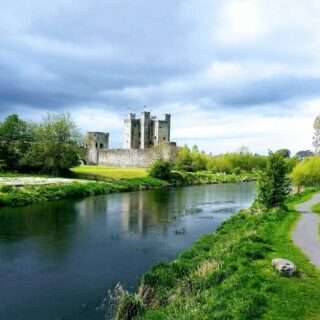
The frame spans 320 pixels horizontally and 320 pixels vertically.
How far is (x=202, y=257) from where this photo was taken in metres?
18.2

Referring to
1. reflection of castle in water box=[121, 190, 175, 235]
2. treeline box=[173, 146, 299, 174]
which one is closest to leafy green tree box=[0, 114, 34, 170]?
reflection of castle in water box=[121, 190, 175, 235]

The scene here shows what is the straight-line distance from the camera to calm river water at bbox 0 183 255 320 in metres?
15.6

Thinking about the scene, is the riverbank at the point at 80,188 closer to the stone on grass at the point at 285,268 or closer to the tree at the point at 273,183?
the tree at the point at 273,183

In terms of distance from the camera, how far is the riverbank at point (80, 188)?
43.8 meters

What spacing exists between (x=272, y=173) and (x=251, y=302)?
23319 millimetres

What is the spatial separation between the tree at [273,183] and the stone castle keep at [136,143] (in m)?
75.4

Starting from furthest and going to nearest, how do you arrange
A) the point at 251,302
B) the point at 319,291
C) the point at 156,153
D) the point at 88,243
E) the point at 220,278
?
the point at 156,153
the point at 88,243
the point at 220,278
the point at 319,291
the point at 251,302

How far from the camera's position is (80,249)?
2383 cm

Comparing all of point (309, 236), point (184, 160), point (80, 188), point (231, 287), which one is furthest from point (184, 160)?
point (231, 287)

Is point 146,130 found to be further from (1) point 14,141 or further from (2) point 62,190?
(2) point 62,190

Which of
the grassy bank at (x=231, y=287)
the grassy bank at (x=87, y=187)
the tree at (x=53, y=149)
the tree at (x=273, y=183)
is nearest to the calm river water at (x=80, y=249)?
the grassy bank at (x=231, y=287)

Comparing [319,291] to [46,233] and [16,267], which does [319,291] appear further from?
[46,233]

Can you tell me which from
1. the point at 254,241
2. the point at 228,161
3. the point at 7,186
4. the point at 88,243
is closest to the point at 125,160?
the point at 228,161

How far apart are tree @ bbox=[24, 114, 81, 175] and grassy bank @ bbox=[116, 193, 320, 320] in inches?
2040
